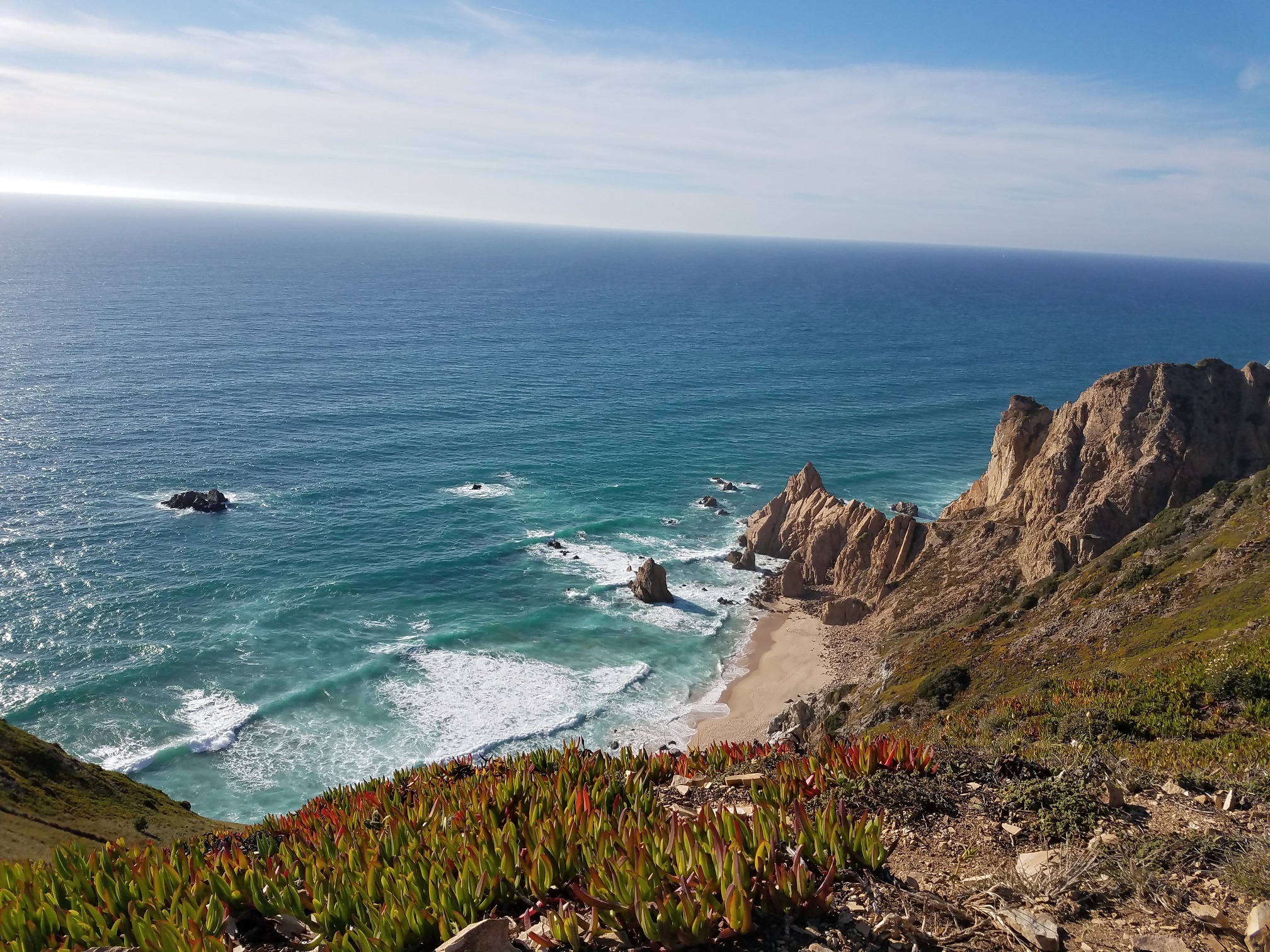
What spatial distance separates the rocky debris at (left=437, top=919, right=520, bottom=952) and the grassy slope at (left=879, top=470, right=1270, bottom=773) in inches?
353

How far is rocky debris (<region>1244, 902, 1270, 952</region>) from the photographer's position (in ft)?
20.4

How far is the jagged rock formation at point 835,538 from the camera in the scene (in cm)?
5453

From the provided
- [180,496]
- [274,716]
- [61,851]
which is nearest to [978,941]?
[61,851]

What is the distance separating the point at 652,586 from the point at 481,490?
78.0 ft

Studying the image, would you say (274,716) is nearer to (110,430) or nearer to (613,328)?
(110,430)

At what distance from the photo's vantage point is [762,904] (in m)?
6.71

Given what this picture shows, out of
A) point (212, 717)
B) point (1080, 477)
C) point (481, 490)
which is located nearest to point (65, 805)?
point (212, 717)

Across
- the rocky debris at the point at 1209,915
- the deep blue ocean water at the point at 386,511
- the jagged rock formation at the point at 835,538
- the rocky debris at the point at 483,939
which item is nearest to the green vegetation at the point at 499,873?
the rocky debris at the point at 483,939

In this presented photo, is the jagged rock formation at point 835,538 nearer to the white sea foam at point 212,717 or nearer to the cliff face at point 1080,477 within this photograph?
the cliff face at point 1080,477

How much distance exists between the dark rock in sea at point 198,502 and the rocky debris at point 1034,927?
68.9 metres

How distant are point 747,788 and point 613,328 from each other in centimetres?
15092

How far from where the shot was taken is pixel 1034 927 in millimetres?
6543

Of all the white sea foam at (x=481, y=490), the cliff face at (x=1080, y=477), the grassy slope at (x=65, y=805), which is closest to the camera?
the grassy slope at (x=65, y=805)

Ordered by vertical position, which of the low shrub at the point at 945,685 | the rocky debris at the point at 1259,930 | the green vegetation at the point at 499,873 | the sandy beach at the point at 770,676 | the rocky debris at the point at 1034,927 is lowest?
the sandy beach at the point at 770,676
